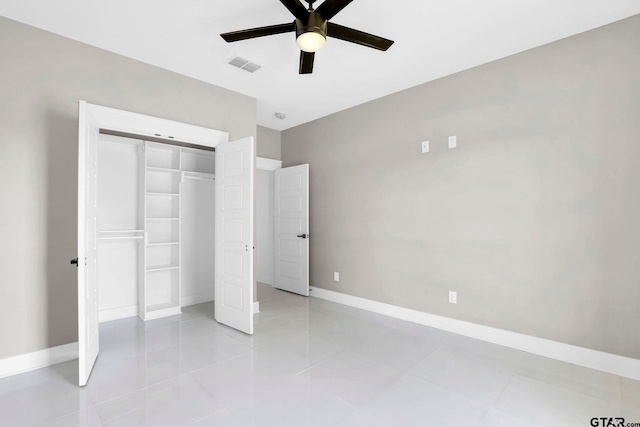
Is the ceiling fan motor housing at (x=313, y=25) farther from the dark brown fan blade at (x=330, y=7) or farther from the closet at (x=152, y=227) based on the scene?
the closet at (x=152, y=227)

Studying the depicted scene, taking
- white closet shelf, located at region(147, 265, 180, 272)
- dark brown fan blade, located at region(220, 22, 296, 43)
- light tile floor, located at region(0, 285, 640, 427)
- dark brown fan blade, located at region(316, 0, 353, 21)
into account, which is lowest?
light tile floor, located at region(0, 285, 640, 427)

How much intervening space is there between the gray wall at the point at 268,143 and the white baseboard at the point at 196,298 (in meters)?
2.51

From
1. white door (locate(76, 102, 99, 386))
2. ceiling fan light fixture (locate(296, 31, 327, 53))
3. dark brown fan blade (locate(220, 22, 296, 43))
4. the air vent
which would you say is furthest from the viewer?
the air vent

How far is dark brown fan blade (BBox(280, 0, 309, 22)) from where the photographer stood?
1936mm

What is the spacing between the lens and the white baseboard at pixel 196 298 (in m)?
4.53

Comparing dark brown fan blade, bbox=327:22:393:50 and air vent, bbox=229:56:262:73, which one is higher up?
air vent, bbox=229:56:262:73

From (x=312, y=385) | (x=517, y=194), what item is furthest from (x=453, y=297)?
(x=312, y=385)

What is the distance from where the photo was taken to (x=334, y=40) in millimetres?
2898

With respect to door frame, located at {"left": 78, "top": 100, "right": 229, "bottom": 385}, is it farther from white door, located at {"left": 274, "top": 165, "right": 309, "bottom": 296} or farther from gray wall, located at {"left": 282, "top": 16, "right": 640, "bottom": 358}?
gray wall, located at {"left": 282, "top": 16, "right": 640, "bottom": 358}

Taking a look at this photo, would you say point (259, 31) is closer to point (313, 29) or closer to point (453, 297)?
point (313, 29)

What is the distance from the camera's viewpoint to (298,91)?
407cm

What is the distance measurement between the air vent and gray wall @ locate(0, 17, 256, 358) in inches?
47.7

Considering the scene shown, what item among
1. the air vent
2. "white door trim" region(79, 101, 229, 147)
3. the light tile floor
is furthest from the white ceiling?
the light tile floor

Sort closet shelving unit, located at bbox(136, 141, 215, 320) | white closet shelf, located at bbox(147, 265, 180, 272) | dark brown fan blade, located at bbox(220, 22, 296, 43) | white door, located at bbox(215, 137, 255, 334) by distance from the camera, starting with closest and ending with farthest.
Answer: dark brown fan blade, located at bbox(220, 22, 296, 43) < white door, located at bbox(215, 137, 255, 334) < white closet shelf, located at bbox(147, 265, 180, 272) < closet shelving unit, located at bbox(136, 141, 215, 320)
